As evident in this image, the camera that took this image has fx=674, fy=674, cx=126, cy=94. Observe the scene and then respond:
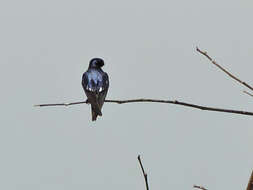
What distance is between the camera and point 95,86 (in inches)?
710

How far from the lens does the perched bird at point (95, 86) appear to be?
17.5 m

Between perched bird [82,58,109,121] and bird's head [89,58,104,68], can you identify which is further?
bird's head [89,58,104,68]

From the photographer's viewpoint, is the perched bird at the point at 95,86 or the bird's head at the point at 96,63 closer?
the perched bird at the point at 95,86

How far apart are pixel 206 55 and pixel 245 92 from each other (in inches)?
12.9

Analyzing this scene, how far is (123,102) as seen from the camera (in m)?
4.58

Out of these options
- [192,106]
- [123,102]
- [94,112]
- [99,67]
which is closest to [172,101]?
[192,106]

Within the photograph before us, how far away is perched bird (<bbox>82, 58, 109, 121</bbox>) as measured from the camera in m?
17.5

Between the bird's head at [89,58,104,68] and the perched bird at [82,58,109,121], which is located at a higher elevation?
the bird's head at [89,58,104,68]

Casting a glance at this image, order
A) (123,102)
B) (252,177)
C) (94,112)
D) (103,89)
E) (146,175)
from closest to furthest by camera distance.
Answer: (252,177)
(146,175)
(123,102)
(94,112)
(103,89)

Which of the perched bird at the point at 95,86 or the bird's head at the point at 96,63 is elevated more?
the bird's head at the point at 96,63

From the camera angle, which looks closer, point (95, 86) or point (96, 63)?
point (95, 86)

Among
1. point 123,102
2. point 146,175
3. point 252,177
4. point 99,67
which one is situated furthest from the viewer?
point 99,67

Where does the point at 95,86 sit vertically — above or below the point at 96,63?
below

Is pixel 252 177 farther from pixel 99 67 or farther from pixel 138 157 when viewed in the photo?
pixel 99 67
